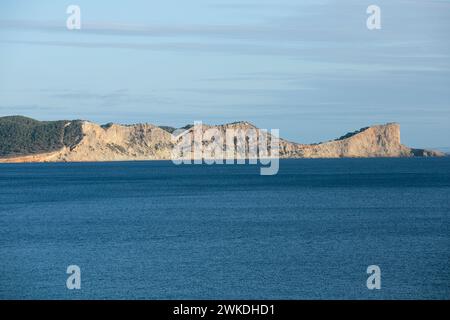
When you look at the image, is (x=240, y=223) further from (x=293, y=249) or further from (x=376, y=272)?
(x=376, y=272)

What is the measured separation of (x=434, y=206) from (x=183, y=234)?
A: 118ft

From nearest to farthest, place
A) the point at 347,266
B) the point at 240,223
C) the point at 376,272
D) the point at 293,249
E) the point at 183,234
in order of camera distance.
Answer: the point at 376,272 < the point at 347,266 < the point at 293,249 < the point at 183,234 < the point at 240,223

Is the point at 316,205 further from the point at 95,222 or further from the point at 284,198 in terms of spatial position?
the point at 95,222

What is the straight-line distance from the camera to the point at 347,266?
47.4 metres

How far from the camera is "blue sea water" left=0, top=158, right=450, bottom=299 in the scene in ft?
136

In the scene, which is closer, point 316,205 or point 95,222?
point 95,222

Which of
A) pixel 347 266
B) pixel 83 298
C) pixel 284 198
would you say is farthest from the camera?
pixel 284 198

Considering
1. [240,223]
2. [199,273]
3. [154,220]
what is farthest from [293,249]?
[154,220]

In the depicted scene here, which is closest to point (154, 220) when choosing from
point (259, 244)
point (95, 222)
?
point (95, 222)

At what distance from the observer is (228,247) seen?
54.6 meters

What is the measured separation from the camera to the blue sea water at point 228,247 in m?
41.4

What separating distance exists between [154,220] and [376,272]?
3453 cm

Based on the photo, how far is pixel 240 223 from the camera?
70.4 meters

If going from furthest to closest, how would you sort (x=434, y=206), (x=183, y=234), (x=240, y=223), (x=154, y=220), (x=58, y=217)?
(x=434, y=206) → (x=58, y=217) → (x=154, y=220) → (x=240, y=223) → (x=183, y=234)
